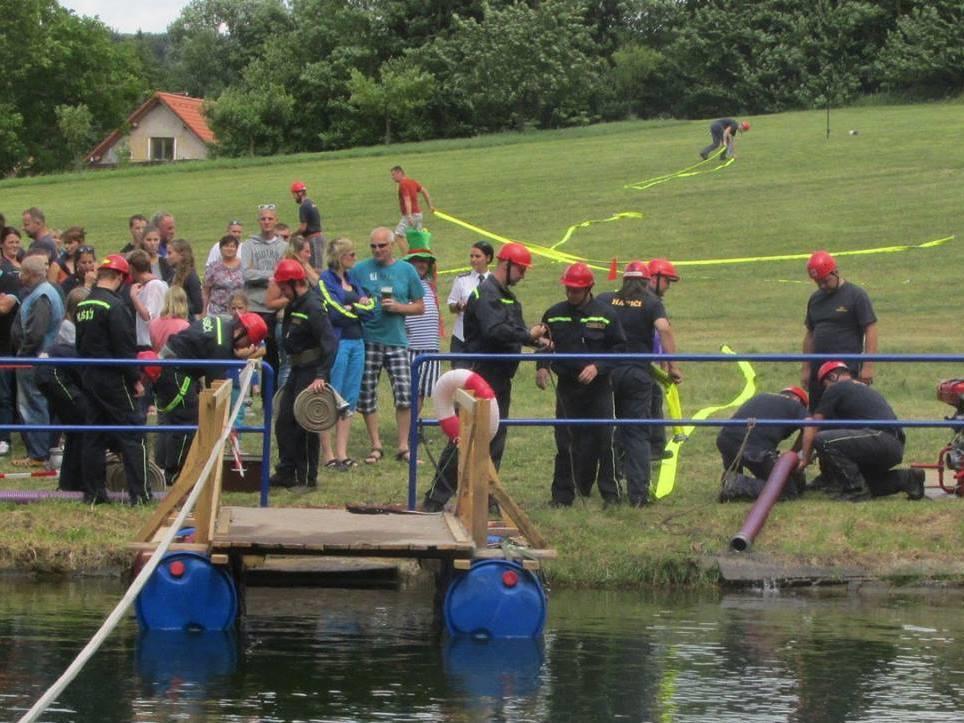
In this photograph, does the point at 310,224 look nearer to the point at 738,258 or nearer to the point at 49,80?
the point at 738,258

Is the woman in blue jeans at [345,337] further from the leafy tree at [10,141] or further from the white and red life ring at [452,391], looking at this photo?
the leafy tree at [10,141]

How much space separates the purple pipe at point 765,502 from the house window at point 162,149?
296 feet

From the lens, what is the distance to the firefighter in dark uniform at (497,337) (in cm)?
1363

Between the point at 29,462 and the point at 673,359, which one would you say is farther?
the point at 29,462

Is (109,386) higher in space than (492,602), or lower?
higher

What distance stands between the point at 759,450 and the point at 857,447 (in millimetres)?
766

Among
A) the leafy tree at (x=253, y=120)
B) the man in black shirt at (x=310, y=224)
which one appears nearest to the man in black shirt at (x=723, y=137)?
the man in black shirt at (x=310, y=224)

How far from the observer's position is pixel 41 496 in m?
13.6

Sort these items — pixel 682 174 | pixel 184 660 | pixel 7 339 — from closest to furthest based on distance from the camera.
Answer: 1. pixel 184 660
2. pixel 7 339
3. pixel 682 174

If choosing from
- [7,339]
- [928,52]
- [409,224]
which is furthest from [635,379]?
[928,52]

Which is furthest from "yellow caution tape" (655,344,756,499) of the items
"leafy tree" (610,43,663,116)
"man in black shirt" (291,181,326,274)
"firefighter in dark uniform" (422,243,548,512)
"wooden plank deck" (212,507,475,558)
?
"leafy tree" (610,43,663,116)

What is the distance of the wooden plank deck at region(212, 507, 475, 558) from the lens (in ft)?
34.4

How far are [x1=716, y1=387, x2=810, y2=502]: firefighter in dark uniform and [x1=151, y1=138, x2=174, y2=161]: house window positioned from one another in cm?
8988

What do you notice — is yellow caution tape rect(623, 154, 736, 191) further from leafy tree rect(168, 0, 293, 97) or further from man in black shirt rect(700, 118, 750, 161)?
leafy tree rect(168, 0, 293, 97)
